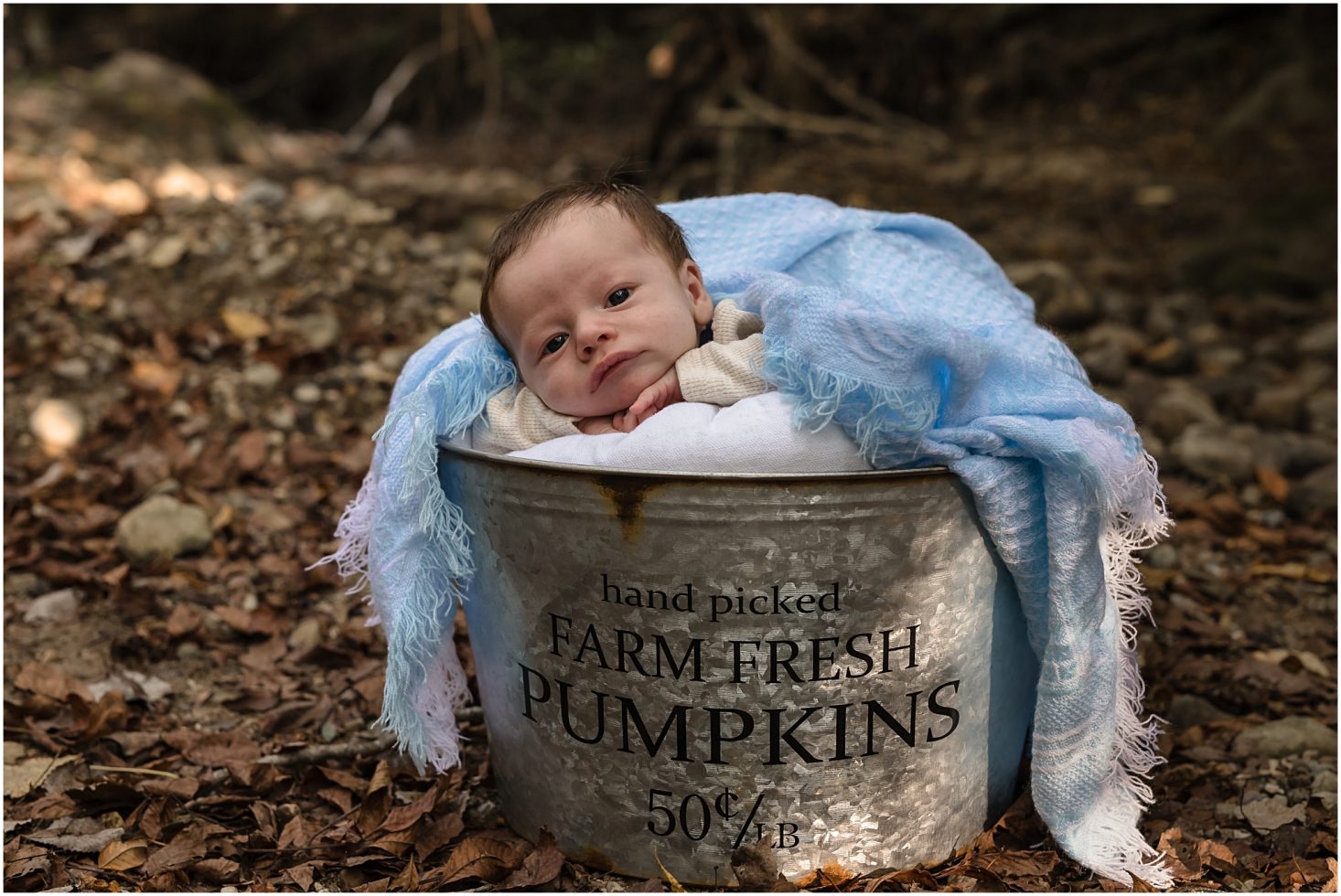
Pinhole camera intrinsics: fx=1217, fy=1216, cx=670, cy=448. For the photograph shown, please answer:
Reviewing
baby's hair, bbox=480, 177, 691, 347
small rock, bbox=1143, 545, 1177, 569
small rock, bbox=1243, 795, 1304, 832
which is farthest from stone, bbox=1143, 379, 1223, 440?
baby's hair, bbox=480, 177, 691, 347

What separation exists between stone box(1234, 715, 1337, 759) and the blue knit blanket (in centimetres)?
24

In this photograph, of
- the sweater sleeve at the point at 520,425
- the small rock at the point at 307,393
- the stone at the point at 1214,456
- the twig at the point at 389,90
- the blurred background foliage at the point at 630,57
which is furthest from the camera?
the blurred background foliage at the point at 630,57

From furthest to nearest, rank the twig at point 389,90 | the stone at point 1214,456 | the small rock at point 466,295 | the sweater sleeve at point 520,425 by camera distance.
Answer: the twig at point 389,90, the small rock at point 466,295, the stone at point 1214,456, the sweater sleeve at point 520,425

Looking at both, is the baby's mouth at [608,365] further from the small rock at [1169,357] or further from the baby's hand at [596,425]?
the small rock at [1169,357]

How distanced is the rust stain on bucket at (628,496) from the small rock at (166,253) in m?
2.61

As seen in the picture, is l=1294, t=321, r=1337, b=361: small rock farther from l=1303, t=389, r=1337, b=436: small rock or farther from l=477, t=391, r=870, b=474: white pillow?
l=477, t=391, r=870, b=474: white pillow

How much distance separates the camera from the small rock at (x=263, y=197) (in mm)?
3999

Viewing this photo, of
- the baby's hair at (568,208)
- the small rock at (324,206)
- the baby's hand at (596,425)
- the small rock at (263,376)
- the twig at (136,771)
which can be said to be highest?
the baby's hair at (568,208)

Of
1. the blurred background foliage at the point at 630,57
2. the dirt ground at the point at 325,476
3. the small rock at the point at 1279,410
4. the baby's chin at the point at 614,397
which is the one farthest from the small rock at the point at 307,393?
the blurred background foliage at the point at 630,57

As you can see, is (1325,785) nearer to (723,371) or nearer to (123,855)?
(723,371)

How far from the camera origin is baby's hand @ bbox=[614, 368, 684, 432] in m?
1.65

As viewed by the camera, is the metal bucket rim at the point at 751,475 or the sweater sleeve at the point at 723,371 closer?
the metal bucket rim at the point at 751,475

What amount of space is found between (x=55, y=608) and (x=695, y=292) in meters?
1.50

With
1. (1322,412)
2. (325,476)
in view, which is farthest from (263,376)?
(1322,412)
